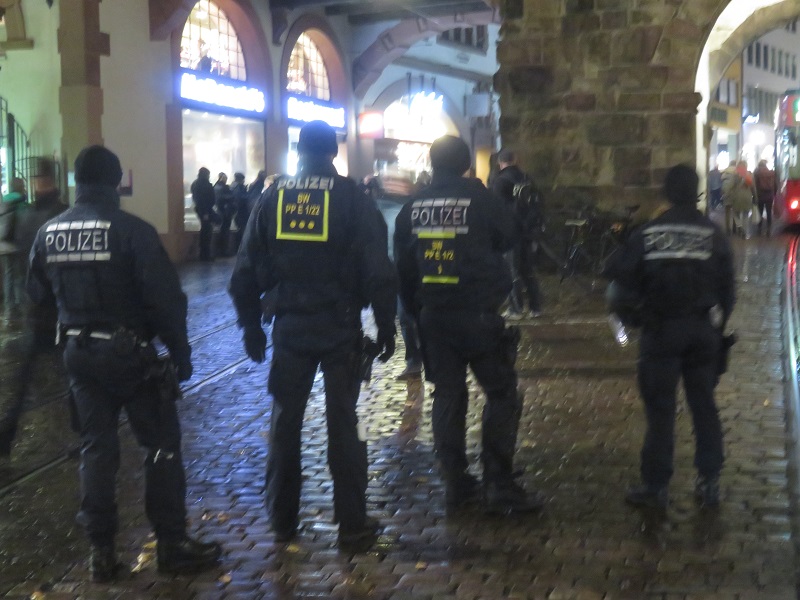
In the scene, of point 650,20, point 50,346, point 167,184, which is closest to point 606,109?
point 650,20

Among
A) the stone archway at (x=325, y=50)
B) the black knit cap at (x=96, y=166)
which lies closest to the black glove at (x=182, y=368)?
the black knit cap at (x=96, y=166)

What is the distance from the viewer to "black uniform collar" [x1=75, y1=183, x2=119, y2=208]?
4871mm

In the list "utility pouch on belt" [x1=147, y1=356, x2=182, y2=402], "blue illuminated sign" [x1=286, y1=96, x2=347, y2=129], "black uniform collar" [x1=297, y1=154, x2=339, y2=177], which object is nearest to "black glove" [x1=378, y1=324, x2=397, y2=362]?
"black uniform collar" [x1=297, y1=154, x2=339, y2=177]

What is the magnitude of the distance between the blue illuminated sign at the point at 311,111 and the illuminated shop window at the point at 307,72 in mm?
216

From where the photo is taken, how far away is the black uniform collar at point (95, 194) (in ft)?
16.0

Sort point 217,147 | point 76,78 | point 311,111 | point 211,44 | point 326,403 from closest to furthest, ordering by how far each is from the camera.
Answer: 1. point 326,403
2. point 76,78
3. point 211,44
4. point 217,147
5. point 311,111

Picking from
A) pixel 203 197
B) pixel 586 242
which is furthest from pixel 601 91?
pixel 203 197

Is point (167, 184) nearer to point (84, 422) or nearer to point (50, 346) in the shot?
point (50, 346)

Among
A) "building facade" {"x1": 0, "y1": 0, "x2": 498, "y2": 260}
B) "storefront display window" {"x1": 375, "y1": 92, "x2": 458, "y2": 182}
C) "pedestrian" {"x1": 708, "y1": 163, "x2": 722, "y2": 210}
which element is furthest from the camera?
"storefront display window" {"x1": 375, "y1": 92, "x2": 458, "y2": 182}

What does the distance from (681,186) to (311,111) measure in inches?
917

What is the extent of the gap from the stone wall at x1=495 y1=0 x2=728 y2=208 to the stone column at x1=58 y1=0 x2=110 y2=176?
6944 millimetres

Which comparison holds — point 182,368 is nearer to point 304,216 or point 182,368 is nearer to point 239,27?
point 304,216

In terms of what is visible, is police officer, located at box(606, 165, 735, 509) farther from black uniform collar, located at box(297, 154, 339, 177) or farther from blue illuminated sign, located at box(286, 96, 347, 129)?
blue illuminated sign, located at box(286, 96, 347, 129)

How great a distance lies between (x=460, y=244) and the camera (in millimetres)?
5613
